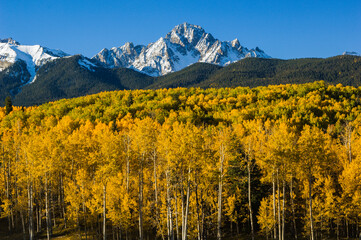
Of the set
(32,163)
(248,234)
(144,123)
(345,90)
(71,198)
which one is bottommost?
(248,234)

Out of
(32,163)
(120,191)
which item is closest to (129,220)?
(120,191)

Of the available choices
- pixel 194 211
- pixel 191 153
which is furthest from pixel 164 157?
pixel 194 211

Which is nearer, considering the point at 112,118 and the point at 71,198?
the point at 71,198

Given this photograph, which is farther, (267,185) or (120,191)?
(267,185)

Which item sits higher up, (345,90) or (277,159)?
(345,90)

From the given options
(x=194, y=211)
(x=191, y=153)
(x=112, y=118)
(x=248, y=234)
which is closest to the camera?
(x=191, y=153)

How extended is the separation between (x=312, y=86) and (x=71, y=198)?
132 m

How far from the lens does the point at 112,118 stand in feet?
361

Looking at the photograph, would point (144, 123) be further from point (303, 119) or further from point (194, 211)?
point (303, 119)

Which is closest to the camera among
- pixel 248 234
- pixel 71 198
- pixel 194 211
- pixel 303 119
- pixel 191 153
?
pixel 191 153

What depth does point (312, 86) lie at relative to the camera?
146250 mm

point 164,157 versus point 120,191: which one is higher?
point 164,157

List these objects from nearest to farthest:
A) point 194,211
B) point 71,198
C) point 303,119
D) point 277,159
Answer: point 277,159, point 194,211, point 71,198, point 303,119

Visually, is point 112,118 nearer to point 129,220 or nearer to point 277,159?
point 129,220
